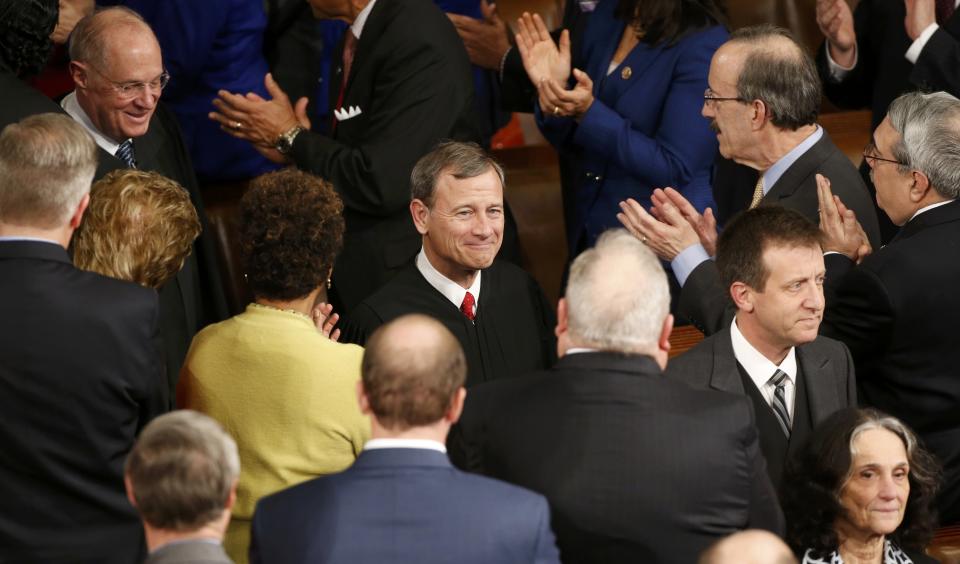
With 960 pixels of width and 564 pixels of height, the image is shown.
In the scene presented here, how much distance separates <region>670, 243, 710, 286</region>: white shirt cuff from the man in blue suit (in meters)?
1.67

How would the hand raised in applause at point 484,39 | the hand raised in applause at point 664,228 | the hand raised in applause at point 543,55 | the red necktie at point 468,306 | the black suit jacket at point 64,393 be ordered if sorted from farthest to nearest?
the hand raised in applause at point 484,39
the hand raised in applause at point 543,55
the hand raised in applause at point 664,228
the red necktie at point 468,306
the black suit jacket at point 64,393

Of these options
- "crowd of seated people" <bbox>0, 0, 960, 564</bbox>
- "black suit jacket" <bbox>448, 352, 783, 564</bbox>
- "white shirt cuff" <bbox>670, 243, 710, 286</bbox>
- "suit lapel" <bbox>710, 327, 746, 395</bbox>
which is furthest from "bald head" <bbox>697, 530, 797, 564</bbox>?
"white shirt cuff" <bbox>670, 243, 710, 286</bbox>

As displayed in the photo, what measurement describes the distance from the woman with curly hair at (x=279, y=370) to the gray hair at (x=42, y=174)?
47 centimetres

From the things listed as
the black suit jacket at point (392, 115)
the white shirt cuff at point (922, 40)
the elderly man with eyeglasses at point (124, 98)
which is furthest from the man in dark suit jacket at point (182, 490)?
the white shirt cuff at point (922, 40)

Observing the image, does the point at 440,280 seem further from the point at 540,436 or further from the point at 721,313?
the point at 540,436

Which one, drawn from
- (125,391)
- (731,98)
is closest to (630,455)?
(125,391)

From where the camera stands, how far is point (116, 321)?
3051 mm

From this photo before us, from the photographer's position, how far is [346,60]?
5004 mm

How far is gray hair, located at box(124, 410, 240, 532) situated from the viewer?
2.47 meters

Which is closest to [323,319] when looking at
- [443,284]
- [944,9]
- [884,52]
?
[443,284]

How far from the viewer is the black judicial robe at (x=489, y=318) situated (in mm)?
3969

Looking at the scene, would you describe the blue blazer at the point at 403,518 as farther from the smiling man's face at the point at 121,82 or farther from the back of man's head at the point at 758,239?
the smiling man's face at the point at 121,82

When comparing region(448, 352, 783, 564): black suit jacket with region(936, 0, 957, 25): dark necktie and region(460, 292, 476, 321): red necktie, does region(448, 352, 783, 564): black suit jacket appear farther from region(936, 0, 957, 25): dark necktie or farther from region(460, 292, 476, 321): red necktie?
region(936, 0, 957, 25): dark necktie

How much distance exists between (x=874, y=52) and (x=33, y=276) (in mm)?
3803
